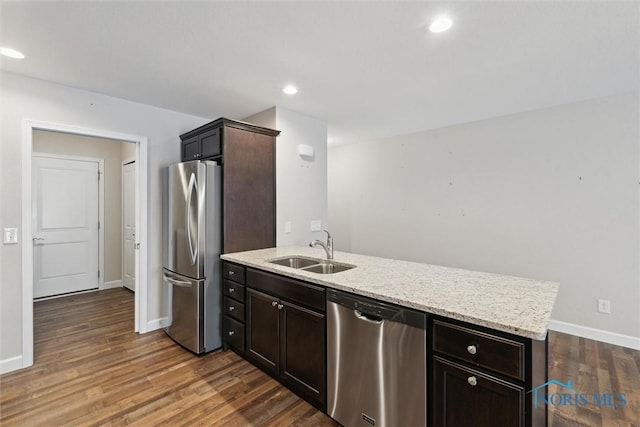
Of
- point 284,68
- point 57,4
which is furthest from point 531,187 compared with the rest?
point 57,4

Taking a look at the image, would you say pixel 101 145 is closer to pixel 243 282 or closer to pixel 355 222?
pixel 243 282

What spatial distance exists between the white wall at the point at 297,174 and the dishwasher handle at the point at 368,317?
1795mm

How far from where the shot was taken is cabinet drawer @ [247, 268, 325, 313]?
6.25 feet

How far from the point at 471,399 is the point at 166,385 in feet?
7.00

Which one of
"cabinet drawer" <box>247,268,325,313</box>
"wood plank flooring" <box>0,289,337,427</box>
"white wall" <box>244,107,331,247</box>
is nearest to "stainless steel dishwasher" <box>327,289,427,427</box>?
"cabinet drawer" <box>247,268,325,313</box>

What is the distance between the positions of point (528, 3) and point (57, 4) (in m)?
2.60

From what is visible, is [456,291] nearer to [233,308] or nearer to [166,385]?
[233,308]

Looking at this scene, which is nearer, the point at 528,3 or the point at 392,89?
the point at 528,3

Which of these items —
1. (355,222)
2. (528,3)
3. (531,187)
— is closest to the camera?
(528,3)

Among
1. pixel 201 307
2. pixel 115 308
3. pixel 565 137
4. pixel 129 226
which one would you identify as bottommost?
pixel 115 308

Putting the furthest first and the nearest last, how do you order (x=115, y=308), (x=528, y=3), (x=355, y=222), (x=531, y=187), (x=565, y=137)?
(x=355, y=222) → (x=115, y=308) → (x=531, y=187) → (x=565, y=137) → (x=528, y=3)

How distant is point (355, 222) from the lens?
5.24 meters

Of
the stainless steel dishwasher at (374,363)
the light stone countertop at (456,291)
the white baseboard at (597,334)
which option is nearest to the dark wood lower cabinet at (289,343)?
the stainless steel dishwasher at (374,363)

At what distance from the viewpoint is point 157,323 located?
3.32m
